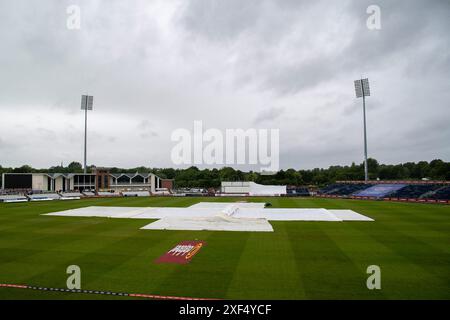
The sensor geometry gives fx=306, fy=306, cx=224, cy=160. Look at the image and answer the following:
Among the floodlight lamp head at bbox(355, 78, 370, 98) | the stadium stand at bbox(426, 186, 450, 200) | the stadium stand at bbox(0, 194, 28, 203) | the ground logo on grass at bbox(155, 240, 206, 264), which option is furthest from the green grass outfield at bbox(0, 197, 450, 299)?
the floodlight lamp head at bbox(355, 78, 370, 98)

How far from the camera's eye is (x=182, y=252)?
16766 mm

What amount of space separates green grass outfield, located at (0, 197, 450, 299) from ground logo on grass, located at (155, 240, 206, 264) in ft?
1.57

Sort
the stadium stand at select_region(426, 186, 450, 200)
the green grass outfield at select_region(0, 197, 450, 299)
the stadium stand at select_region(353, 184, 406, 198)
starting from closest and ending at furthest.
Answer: the green grass outfield at select_region(0, 197, 450, 299)
the stadium stand at select_region(426, 186, 450, 200)
the stadium stand at select_region(353, 184, 406, 198)

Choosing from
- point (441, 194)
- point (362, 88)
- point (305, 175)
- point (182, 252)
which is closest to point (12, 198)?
point (182, 252)

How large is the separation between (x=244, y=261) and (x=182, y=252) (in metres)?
3.76

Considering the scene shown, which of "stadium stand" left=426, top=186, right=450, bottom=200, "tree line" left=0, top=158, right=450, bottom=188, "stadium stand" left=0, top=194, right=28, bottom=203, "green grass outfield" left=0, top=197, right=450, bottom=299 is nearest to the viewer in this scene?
"green grass outfield" left=0, top=197, right=450, bottom=299

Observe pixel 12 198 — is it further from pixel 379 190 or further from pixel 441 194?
pixel 441 194

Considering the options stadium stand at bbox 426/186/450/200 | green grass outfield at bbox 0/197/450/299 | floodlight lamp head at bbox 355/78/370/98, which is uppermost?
floodlight lamp head at bbox 355/78/370/98

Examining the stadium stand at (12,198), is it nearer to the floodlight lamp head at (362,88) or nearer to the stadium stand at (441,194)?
the floodlight lamp head at (362,88)

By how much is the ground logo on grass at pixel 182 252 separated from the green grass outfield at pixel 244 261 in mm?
479

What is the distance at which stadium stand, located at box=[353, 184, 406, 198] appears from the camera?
56109mm

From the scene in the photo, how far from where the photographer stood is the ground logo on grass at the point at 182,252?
1517cm

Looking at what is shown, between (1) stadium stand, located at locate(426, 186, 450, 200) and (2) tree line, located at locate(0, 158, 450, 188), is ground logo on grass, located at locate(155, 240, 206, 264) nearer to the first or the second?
(1) stadium stand, located at locate(426, 186, 450, 200)
